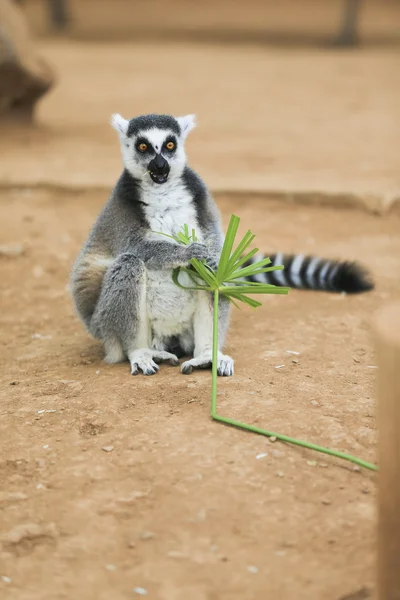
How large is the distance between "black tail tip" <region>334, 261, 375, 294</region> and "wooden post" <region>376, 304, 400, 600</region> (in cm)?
340

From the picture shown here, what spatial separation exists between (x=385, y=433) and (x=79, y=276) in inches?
119

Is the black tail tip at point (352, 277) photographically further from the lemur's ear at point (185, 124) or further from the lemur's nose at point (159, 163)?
the lemur's nose at point (159, 163)

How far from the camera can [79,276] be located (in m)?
5.24

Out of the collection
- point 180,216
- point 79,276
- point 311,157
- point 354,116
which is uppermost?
point 354,116

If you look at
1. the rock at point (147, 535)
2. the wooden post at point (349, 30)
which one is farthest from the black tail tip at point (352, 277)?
the wooden post at point (349, 30)

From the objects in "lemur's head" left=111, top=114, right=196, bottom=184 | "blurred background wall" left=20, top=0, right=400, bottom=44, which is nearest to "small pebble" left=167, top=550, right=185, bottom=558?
"lemur's head" left=111, top=114, right=196, bottom=184

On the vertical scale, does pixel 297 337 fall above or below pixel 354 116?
below

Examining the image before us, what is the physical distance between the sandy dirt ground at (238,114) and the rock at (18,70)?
35 cm

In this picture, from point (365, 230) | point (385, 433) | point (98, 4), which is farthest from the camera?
point (98, 4)

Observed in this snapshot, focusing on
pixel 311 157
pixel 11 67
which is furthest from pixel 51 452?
pixel 11 67

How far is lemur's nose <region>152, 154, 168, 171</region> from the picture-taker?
4777 mm

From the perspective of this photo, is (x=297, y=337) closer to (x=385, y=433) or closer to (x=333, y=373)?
(x=333, y=373)

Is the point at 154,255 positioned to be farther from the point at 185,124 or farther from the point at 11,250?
the point at 11,250

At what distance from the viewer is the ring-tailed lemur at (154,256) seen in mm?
4816
